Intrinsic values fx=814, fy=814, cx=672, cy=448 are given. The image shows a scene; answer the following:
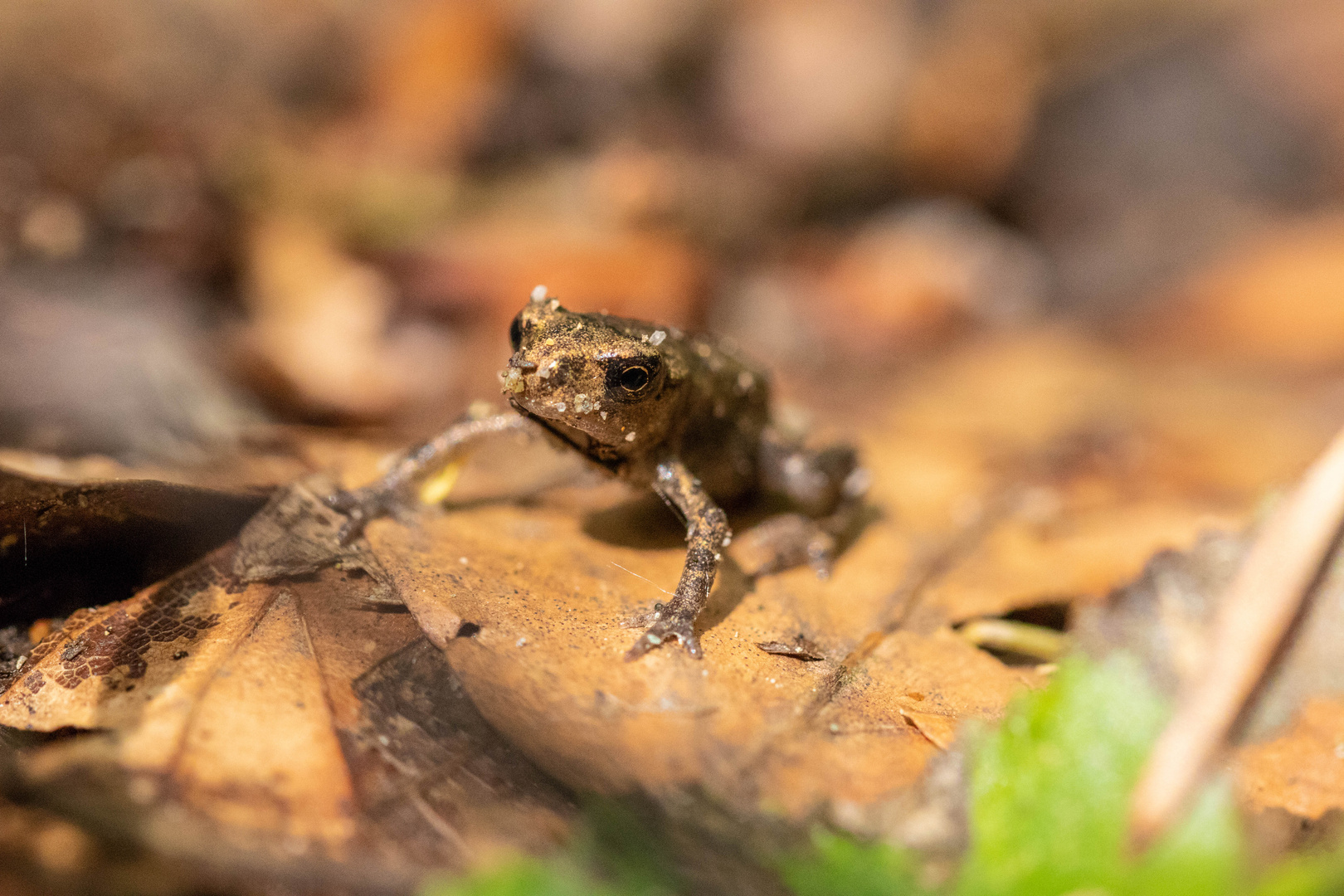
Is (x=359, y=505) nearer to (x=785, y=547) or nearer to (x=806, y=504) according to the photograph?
(x=785, y=547)

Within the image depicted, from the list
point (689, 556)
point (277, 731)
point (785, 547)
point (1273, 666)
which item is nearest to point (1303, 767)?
point (1273, 666)

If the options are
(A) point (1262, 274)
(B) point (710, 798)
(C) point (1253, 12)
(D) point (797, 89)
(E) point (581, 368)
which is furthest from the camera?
(C) point (1253, 12)

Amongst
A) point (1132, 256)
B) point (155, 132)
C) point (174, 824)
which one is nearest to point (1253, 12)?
point (1132, 256)

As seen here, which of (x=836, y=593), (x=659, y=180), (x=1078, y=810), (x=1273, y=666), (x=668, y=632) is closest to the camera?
(x=1078, y=810)

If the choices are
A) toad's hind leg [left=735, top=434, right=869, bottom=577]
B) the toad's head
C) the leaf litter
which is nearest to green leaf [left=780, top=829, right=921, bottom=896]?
the leaf litter

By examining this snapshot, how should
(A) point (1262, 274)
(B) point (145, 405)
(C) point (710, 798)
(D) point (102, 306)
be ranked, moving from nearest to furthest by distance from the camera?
(C) point (710, 798)
(B) point (145, 405)
(D) point (102, 306)
(A) point (1262, 274)

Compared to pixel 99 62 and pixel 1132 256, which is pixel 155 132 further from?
pixel 1132 256

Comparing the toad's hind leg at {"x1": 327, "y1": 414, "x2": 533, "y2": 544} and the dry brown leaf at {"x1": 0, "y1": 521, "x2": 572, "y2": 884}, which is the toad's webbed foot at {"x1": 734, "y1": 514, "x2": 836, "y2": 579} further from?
the dry brown leaf at {"x1": 0, "y1": 521, "x2": 572, "y2": 884}
